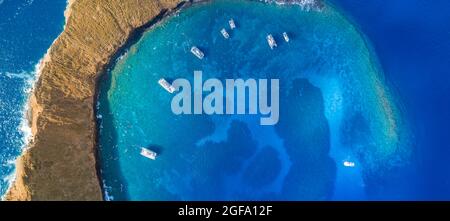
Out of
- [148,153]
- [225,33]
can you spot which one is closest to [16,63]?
[148,153]

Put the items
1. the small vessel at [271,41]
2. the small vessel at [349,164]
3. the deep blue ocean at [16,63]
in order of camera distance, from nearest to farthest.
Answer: the deep blue ocean at [16,63] → the small vessel at [271,41] → the small vessel at [349,164]

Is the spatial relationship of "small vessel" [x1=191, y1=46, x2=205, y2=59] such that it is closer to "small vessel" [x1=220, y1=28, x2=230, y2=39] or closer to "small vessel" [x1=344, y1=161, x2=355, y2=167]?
"small vessel" [x1=220, y1=28, x2=230, y2=39]

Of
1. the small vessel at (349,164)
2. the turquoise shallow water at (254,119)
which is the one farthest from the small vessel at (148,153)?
the small vessel at (349,164)

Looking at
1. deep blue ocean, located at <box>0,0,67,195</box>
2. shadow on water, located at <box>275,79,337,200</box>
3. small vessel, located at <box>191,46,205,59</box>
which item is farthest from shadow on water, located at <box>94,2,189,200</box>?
shadow on water, located at <box>275,79,337,200</box>

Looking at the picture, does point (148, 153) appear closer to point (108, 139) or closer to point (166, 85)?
point (108, 139)

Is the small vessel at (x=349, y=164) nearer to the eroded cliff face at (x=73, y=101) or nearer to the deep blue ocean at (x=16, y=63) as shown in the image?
the eroded cliff face at (x=73, y=101)

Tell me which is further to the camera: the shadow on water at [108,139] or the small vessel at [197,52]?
the small vessel at [197,52]

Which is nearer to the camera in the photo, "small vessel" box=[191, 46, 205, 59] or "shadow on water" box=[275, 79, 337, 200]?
"small vessel" box=[191, 46, 205, 59]
